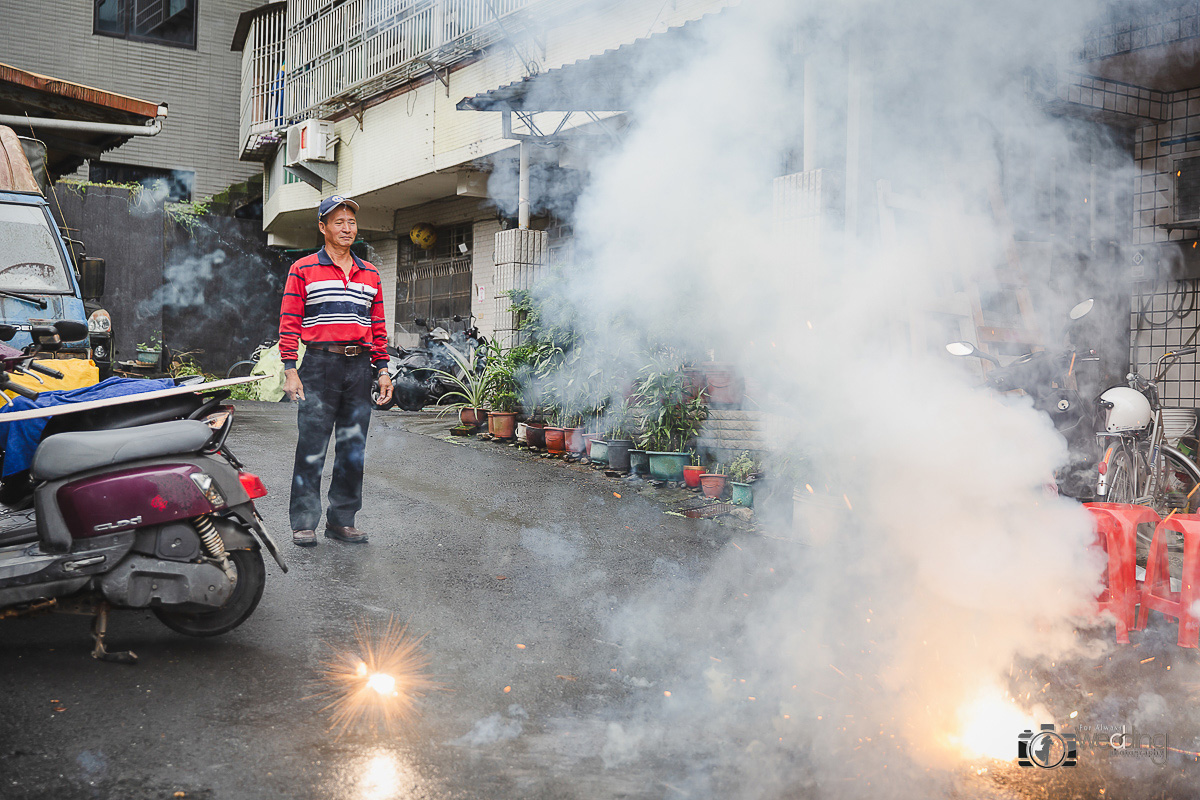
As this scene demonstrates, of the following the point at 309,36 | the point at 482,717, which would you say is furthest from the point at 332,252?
the point at 309,36

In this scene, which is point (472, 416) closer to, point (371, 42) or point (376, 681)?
point (376, 681)

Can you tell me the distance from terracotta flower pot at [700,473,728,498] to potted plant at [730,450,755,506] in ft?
0.29

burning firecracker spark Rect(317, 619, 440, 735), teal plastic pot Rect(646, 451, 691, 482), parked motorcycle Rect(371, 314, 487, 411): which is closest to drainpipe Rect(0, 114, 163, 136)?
parked motorcycle Rect(371, 314, 487, 411)

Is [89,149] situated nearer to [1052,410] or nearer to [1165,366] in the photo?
[1052,410]

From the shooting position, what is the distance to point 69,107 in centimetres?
919

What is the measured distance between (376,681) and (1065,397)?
4.33 m

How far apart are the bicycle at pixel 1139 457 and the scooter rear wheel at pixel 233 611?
4.63 m

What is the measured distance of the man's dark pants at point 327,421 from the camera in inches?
190

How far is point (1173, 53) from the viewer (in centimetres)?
644

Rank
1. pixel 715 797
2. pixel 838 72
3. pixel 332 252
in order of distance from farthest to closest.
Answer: pixel 838 72 < pixel 332 252 < pixel 715 797

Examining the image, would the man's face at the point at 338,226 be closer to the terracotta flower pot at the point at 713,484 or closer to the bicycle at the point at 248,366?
the terracotta flower pot at the point at 713,484

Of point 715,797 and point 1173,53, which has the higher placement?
point 1173,53

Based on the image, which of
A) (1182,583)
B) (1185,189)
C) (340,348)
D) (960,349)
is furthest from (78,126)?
(1185,189)

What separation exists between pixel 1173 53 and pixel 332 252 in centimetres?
613
